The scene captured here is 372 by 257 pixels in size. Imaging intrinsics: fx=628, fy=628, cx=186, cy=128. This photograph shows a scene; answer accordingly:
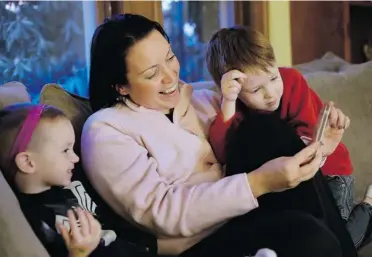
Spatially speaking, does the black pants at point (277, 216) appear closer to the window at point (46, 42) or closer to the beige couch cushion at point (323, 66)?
the beige couch cushion at point (323, 66)

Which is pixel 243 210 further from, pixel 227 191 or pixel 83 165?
pixel 83 165

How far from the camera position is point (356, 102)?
2145mm

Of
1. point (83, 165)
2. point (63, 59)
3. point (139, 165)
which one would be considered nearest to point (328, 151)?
point (139, 165)

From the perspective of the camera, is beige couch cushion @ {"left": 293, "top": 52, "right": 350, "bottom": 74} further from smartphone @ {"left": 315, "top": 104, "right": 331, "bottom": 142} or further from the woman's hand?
the woman's hand

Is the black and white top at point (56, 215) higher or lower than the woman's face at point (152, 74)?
lower

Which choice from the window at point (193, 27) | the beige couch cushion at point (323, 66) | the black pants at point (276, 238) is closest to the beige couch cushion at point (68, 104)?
the black pants at point (276, 238)

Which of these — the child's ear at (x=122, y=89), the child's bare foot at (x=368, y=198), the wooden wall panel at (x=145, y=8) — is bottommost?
the child's bare foot at (x=368, y=198)

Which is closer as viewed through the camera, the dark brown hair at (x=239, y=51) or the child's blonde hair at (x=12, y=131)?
the child's blonde hair at (x=12, y=131)

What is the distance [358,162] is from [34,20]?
127 centimetres

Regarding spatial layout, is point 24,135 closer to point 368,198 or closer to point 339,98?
point 368,198

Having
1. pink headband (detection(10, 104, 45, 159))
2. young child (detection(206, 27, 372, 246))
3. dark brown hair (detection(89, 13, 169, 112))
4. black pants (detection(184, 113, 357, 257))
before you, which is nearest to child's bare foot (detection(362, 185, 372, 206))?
young child (detection(206, 27, 372, 246))

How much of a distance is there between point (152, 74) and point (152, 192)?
0.30 meters

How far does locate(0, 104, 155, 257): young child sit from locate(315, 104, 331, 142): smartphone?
51cm

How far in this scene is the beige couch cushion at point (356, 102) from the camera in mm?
2088
